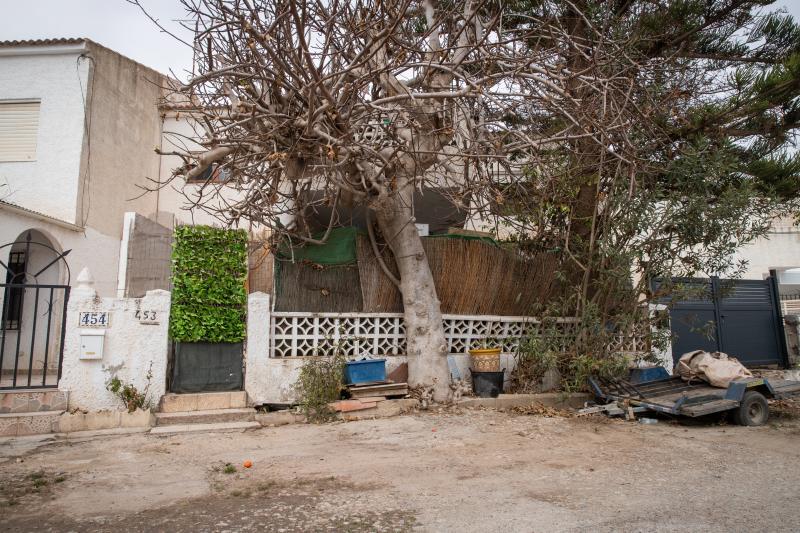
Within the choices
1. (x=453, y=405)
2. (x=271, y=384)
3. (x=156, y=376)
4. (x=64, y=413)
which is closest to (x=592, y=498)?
(x=453, y=405)

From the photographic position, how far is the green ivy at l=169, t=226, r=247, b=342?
24.7ft

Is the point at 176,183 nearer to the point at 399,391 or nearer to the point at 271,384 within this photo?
the point at 271,384

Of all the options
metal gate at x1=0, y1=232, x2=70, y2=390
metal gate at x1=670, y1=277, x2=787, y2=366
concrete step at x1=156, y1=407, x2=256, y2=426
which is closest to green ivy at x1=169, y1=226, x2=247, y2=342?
concrete step at x1=156, y1=407, x2=256, y2=426

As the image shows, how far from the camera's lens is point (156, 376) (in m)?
7.14

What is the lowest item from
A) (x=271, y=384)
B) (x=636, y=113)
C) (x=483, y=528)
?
(x=483, y=528)

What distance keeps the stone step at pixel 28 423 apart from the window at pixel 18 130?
6884mm

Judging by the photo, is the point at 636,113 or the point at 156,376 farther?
the point at 636,113

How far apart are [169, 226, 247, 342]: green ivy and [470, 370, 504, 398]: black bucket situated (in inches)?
141

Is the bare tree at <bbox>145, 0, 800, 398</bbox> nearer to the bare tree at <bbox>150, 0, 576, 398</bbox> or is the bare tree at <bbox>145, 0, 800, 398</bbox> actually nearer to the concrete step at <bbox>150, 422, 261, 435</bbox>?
the bare tree at <bbox>150, 0, 576, 398</bbox>

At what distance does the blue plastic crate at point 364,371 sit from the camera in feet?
25.6

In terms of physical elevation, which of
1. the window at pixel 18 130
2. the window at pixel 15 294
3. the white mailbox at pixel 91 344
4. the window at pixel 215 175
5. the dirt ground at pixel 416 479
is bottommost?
the dirt ground at pixel 416 479

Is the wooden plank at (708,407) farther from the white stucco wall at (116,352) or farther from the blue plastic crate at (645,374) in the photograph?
the white stucco wall at (116,352)

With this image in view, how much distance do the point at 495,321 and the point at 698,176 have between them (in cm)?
375

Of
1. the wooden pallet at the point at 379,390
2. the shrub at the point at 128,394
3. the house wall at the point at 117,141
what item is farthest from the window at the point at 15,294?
the wooden pallet at the point at 379,390
